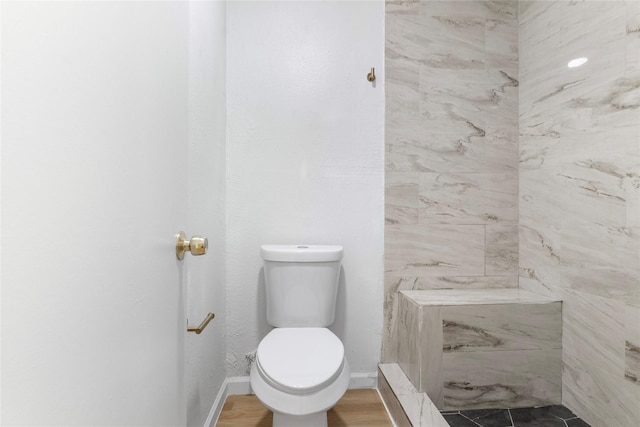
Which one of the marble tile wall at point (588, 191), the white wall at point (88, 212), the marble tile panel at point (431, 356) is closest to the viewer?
the white wall at point (88, 212)

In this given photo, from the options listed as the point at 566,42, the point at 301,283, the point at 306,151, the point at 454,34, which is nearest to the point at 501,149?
the point at 566,42

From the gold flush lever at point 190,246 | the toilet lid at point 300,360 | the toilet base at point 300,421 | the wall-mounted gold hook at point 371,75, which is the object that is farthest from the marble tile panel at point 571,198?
the gold flush lever at point 190,246

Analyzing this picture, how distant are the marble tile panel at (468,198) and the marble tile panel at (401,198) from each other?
0.04 metres

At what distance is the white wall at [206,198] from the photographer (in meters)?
1.35

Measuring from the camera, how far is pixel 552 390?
1.67m

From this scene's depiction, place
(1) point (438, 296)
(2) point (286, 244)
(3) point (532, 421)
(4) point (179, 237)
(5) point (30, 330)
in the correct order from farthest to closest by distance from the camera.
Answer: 1. (2) point (286, 244)
2. (1) point (438, 296)
3. (3) point (532, 421)
4. (4) point (179, 237)
5. (5) point (30, 330)

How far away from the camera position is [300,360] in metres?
1.35

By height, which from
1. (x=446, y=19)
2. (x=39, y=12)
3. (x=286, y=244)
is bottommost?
(x=286, y=244)

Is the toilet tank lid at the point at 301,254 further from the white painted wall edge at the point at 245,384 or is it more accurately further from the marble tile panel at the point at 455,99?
→ the marble tile panel at the point at 455,99

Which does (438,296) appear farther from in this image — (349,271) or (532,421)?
(532,421)

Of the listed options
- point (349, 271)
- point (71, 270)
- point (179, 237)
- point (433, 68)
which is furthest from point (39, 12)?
point (433, 68)

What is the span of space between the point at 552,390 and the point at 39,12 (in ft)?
7.02

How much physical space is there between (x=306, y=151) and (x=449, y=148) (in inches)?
30.7

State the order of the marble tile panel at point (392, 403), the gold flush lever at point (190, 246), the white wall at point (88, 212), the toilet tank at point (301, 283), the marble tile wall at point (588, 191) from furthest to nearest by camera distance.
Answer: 1. the toilet tank at point (301, 283)
2. the marble tile panel at point (392, 403)
3. the marble tile wall at point (588, 191)
4. the gold flush lever at point (190, 246)
5. the white wall at point (88, 212)
